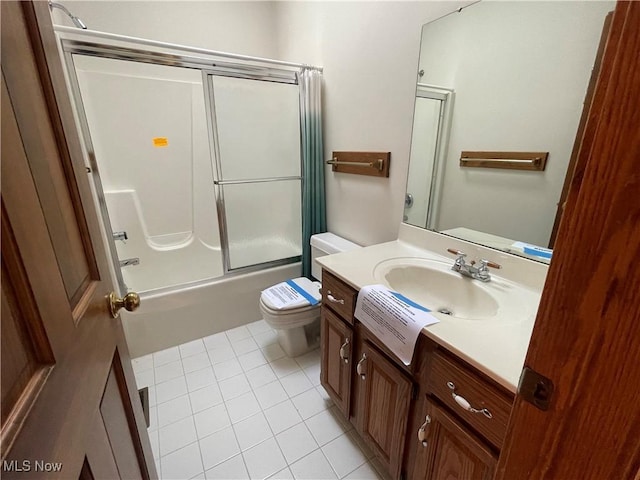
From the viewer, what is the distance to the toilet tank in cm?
190

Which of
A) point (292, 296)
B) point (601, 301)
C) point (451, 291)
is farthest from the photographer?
point (292, 296)

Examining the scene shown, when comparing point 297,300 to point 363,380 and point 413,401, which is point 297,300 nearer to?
point 363,380

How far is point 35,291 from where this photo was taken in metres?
0.40

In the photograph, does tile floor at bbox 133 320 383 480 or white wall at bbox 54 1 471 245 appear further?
white wall at bbox 54 1 471 245

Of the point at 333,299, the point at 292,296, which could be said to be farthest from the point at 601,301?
the point at 292,296

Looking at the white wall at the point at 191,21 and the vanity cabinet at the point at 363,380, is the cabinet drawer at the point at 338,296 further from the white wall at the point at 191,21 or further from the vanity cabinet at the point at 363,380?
the white wall at the point at 191,21

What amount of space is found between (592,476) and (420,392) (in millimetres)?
590

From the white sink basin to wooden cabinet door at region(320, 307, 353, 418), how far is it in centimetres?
31

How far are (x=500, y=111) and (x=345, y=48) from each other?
105cm

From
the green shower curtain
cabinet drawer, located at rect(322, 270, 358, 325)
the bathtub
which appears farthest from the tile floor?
the green shower curtain

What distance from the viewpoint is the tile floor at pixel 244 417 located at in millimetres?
1323

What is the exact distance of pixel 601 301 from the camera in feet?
1.14

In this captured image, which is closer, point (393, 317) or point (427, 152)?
point (393, 317)

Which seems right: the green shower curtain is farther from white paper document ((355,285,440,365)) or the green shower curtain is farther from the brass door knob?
the brass door knob
